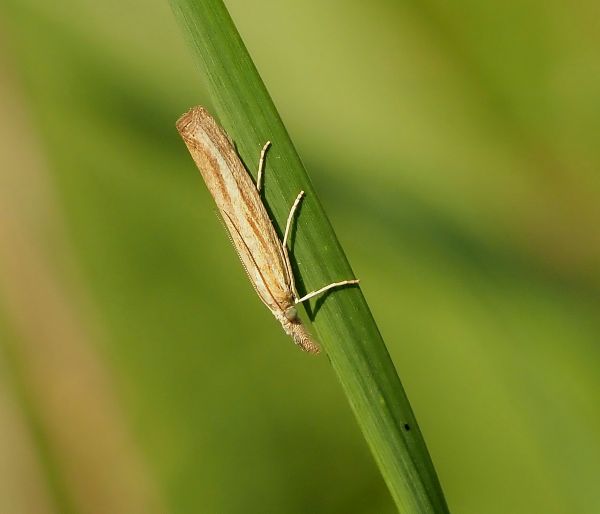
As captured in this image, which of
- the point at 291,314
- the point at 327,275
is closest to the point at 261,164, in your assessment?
the point at 327,275

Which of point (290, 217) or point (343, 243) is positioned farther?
point (343, 243)

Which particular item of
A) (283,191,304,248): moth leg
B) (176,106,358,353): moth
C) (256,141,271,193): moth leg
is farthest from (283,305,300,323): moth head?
(256,141,271,193): moth leg

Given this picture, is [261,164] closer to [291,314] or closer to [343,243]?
[291,314]

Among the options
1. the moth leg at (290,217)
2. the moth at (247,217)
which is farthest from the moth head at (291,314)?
the moth leg at (290,217)

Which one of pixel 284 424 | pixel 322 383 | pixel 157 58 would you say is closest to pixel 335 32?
pixel 157 58

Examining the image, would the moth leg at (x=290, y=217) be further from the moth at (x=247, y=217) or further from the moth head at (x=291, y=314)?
the moth head at (x=291, y=314)

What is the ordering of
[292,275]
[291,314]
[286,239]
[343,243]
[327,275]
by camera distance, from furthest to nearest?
[343,243] → [291,314] → [292,275] → [286,239] → [327,275]
